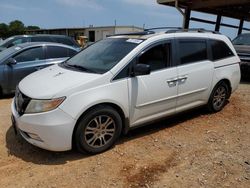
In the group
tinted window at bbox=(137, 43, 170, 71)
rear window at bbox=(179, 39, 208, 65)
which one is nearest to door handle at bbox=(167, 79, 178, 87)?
tinted window at bbox=(137, 43, 170, 71)

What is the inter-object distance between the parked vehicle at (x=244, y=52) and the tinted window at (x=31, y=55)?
20.8ft

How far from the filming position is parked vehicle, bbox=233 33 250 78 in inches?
364

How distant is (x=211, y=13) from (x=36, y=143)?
14.1 meters

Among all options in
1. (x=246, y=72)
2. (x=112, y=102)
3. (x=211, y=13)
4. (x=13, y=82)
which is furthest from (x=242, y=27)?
(x=112, y=102)

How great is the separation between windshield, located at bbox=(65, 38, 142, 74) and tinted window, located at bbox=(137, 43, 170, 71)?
237mm

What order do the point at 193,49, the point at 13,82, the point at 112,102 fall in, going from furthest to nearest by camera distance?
1. the point at 13,82
2. the point at 193,49
3. the point at 112,102

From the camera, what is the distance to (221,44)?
226 inches

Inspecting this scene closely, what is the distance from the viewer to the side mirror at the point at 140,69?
407 cm

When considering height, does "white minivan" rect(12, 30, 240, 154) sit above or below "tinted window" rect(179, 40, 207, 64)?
below

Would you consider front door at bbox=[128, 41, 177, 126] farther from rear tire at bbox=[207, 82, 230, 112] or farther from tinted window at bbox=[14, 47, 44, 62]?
tinted window at bbox=[14, 47, 44, 62]

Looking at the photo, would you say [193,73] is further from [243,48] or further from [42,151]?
[243,48]

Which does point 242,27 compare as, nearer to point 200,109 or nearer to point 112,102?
point 200,109

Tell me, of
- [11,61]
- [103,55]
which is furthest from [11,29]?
[103,55]

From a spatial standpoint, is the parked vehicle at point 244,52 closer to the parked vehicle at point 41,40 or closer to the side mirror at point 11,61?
the parked vehicle at point 41,40
